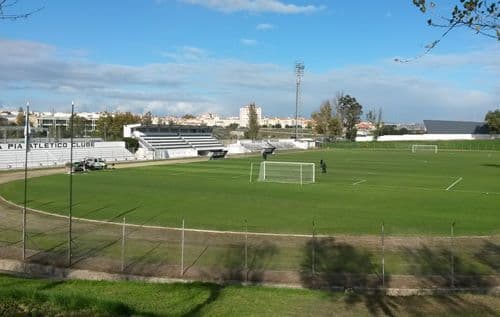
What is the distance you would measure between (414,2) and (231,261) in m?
12.6

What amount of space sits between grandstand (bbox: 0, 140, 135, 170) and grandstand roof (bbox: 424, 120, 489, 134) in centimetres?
12977

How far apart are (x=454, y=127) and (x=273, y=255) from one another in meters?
187

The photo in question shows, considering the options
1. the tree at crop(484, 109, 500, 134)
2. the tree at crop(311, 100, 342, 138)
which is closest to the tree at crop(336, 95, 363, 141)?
the tree at crop(311, 100, 342, 138)

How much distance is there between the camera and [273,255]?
63.2 feet

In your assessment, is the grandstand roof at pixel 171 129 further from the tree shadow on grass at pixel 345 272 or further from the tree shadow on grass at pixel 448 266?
the tree shadow on grass at pixel 448 266

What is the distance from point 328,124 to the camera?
176 meters

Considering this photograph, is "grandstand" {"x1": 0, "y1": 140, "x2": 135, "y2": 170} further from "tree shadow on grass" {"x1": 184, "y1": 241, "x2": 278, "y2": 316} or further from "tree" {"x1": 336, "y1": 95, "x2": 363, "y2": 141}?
"tree" {"x1": 336, "y1": 95, "x2": 363, "y2": 141}

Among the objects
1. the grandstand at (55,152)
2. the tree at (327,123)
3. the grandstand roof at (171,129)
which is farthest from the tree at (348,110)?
the grandstand at (55,152)

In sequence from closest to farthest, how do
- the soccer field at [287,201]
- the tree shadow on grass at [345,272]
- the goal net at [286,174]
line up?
the tree shadow on grass at [345,272], the soccer field at [287,201], the goal net at [286,174]

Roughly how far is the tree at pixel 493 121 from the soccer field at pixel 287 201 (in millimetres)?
126017

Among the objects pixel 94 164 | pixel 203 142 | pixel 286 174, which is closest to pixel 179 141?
pixel 203 142

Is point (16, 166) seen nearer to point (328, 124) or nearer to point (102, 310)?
point (102, 310)

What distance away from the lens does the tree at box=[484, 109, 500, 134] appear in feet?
551

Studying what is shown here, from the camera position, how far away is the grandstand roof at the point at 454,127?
610 feet
